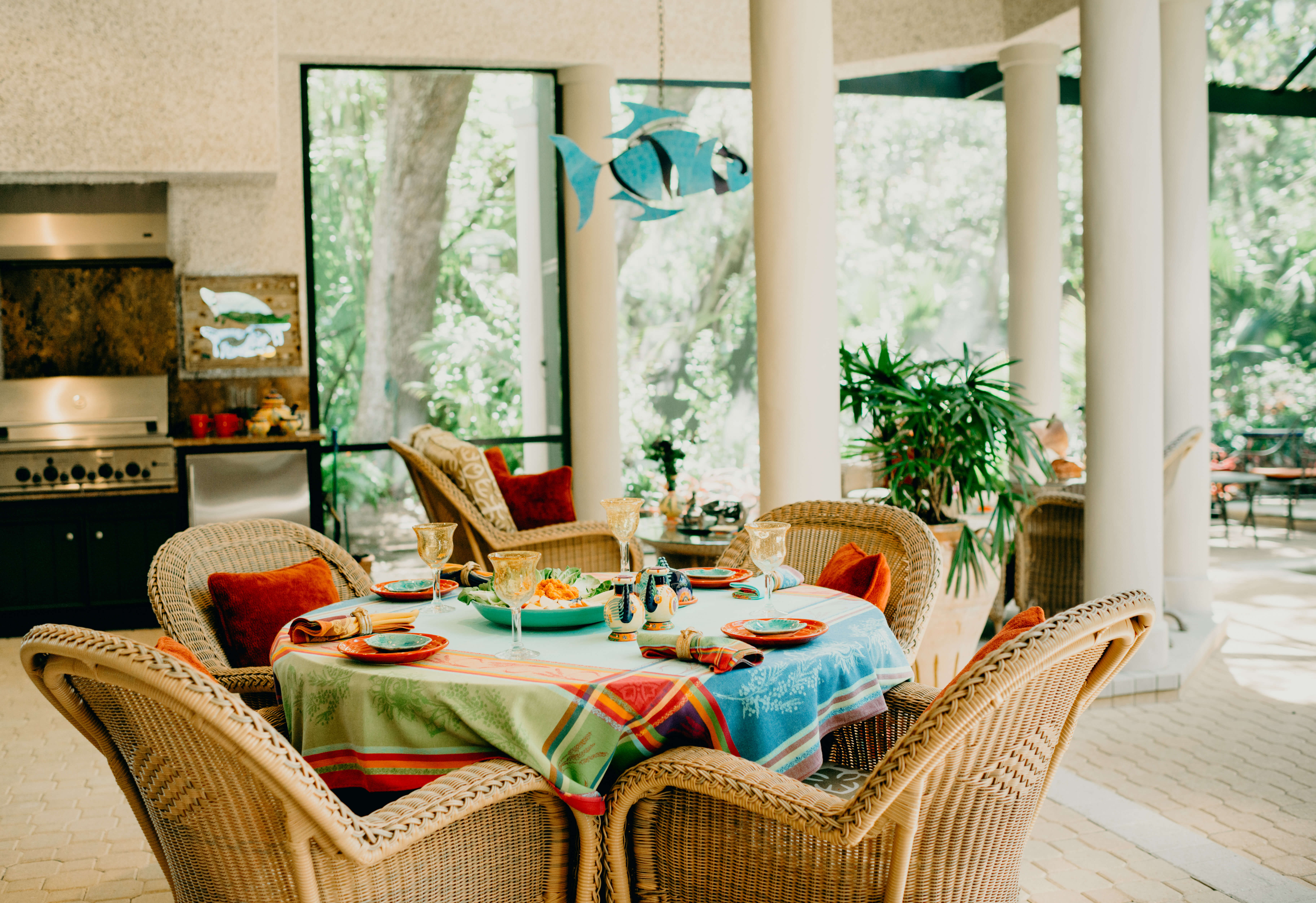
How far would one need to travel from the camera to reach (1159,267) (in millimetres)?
4273

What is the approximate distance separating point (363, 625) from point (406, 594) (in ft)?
1.23

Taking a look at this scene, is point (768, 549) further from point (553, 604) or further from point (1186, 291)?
point (1186, 291)

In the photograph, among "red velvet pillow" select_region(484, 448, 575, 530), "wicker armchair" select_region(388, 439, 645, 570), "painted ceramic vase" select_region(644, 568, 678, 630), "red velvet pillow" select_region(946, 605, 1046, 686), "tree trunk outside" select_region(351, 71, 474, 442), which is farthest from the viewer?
"tree trunk outside" select_region(351, 71, 474, 442)

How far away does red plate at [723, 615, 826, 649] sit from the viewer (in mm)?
2133

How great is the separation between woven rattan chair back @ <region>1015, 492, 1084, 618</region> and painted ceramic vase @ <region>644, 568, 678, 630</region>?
2.73 meters

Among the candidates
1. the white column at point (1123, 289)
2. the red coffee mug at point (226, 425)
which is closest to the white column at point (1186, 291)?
the white column at point (1123, 289)

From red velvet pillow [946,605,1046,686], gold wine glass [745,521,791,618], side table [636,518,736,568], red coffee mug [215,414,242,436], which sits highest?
red coffee mug [215,414,242,436]

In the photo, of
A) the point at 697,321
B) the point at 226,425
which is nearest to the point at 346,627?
the point at 226,425

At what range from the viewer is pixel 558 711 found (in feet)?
6.37

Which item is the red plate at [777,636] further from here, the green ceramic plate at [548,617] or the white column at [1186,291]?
the white column at [1186,291]

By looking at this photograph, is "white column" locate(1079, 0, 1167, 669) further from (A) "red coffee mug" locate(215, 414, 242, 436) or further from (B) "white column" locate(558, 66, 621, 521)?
(A) "red coffee mug" locate(215, 414, 242, 436)

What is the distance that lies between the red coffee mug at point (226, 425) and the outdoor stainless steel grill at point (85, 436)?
277 mm

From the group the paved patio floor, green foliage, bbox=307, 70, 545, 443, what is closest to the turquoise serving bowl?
the paved patio floor

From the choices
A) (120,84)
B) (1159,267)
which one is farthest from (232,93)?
(1159,267)
